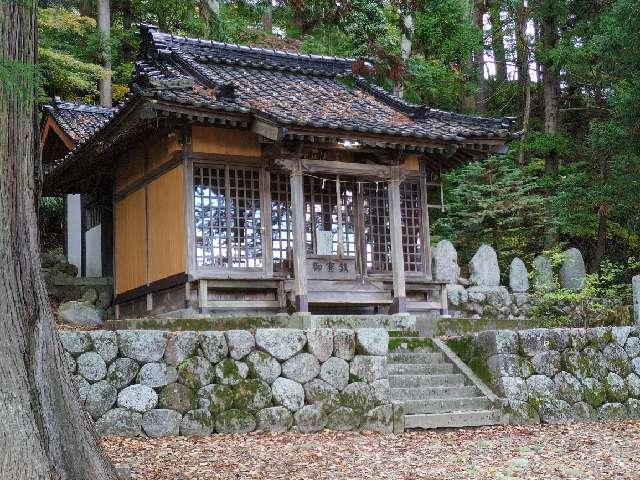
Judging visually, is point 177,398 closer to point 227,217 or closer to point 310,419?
point 310,419

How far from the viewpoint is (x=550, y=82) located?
2420 centimetres

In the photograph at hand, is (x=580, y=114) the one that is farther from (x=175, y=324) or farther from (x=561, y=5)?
(x=175, y=324)

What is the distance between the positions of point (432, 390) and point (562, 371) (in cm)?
180

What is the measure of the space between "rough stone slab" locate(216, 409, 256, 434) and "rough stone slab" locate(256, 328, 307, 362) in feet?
2.49

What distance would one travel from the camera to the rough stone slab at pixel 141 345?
8.06 metres

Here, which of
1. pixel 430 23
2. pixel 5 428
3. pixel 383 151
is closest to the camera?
pixel 5 428

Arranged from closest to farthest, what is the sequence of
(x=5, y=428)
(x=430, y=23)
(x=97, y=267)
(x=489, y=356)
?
(x=5, y=428) < (x=489, y=356) < (x=97, y=267) < (x=430, y=23)

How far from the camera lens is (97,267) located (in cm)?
1889

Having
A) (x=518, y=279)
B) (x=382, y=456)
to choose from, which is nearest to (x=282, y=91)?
(x=518, y=279)

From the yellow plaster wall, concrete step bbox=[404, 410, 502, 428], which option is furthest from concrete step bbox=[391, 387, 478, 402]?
the yellow plaster wall

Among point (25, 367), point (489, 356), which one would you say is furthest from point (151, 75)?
point (25, 367)

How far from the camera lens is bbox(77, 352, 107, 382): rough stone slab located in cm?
787

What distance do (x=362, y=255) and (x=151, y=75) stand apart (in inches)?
208

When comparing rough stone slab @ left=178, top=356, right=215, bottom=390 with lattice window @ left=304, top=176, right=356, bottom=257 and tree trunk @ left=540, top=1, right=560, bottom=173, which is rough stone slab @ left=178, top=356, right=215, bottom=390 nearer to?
lattice window @ left=304, top=176, right=356, bottom=257
